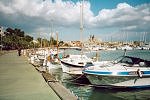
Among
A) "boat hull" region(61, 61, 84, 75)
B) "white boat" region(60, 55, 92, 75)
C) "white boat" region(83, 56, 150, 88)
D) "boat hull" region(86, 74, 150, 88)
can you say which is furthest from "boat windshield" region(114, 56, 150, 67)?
"boat hull" region(61, 61, 84, 75)

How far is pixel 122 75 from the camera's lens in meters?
15.5

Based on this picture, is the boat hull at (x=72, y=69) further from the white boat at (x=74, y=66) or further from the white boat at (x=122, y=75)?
the white boat at (x=122, y=75)

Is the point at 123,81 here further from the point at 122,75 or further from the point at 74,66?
the point at 74,66

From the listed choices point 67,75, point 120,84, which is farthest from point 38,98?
point 67,75

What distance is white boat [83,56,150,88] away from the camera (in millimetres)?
15539

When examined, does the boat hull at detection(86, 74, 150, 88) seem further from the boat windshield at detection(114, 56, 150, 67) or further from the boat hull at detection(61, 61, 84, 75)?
the boat hull at detection(61, 61, 84, 75)

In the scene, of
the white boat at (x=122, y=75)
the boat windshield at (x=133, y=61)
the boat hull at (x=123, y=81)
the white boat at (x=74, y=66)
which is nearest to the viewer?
the white boat at (x=122, y=75)

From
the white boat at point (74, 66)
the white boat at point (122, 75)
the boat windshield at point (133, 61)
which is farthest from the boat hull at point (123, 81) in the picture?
the white boat at point (74, 66)

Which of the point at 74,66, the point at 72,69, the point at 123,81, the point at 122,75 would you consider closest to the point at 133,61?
the point at 123,81

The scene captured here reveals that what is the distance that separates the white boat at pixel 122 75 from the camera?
15539mm

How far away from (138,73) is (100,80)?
2730mm

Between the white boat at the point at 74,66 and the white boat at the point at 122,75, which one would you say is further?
the white boat at the point at 74,66

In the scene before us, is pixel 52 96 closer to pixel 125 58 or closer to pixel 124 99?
pixel 124 99

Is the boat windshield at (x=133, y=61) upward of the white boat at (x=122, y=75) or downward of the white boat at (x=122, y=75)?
upward
